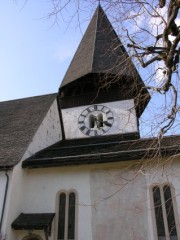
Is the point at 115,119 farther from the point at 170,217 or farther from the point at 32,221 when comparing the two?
the point at 32,221

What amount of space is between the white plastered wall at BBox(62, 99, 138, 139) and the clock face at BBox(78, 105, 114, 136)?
7.0 inches

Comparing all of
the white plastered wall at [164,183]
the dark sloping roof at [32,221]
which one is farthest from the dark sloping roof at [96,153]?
the dark sloping roof at [32,221]

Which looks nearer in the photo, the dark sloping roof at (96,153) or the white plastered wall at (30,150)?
the white plastered wall at (30,150)

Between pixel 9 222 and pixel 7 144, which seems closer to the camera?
pixel 9 222

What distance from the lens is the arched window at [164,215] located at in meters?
8.62

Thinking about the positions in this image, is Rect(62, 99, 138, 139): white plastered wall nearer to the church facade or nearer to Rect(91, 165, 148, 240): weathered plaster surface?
the church facade

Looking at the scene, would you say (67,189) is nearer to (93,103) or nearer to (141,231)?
(141,231)

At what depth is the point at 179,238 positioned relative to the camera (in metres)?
8.42

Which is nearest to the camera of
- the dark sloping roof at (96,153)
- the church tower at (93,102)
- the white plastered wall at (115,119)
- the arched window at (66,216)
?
the arched window at (66,216)

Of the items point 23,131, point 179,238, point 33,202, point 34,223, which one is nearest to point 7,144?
point 23,131

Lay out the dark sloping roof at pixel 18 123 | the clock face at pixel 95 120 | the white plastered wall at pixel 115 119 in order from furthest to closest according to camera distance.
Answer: the clock face at pixel 95 120, the white plastered wall at pixel 115 119, the dark sloping roof at pixel 18 123

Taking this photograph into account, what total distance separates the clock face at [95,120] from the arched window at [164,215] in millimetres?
4772

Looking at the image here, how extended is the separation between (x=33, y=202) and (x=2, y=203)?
3.82ft

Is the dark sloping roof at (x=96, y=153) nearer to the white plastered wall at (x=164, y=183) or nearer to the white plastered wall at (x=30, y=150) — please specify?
the white plastered wall at (x=30, y=150)
